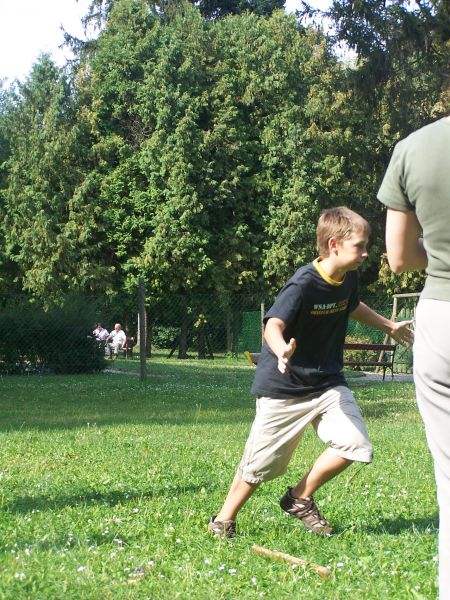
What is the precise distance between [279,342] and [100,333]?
18320 millimetres

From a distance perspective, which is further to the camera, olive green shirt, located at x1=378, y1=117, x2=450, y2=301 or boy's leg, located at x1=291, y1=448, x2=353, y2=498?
boy's leg, located at x1=291, y1=448, x2=353, y2=498

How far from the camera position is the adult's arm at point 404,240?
2988mm

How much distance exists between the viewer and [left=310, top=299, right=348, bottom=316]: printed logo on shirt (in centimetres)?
491

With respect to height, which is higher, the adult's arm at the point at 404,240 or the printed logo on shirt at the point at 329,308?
the adult's arm at the point at 404,240

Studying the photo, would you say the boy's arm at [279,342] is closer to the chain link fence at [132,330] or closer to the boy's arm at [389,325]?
the boy's arm at [389,325]

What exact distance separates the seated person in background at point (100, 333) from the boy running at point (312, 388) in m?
17.4

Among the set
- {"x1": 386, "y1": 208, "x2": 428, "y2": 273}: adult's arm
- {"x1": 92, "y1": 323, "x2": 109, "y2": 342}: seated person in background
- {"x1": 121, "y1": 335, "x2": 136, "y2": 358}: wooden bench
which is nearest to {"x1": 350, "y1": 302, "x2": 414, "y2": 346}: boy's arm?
{"x1": 386, "y1": 208, "x2": 428, "y2": 273}: adult's arm

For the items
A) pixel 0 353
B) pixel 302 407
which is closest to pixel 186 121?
pixel 0 353

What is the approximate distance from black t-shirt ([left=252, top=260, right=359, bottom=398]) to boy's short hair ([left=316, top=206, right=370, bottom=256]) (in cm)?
20

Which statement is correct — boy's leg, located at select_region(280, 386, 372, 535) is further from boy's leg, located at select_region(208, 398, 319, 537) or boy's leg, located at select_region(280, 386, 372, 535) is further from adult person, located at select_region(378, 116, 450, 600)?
adult person, located at select_region(378, 116, 450, 600)

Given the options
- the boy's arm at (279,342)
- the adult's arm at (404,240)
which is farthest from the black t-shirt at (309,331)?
the adult's arm at (404,240)

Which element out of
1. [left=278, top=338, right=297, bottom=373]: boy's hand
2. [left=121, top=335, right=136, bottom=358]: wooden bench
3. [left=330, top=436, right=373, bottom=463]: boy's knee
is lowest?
[left=121, top=335, right=136, bottom=358]: wooden bench

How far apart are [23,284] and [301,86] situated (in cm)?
1548

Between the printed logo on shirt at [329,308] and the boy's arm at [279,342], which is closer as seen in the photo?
the boy's arm at [279,342]
